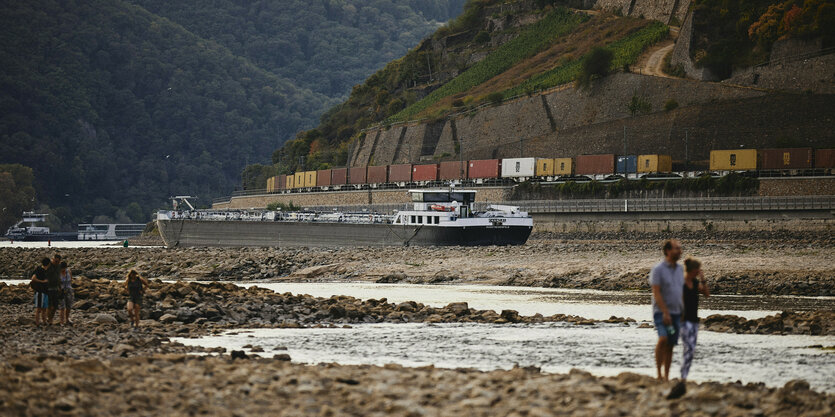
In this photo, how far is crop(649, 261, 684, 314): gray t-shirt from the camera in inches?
455

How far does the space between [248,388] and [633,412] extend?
14.8 feet

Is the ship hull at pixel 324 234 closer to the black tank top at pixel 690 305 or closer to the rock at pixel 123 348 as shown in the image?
the rock at pixel 123 348

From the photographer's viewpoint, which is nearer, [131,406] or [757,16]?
[131,406]

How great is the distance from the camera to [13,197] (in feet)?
427

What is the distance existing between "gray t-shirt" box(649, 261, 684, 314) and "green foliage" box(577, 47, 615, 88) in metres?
79.2

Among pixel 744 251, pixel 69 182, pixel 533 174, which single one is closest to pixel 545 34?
pixel 533 174

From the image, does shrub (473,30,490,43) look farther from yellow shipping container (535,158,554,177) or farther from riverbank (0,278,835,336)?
riverbank (0,278,835,336)

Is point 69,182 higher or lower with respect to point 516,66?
lower

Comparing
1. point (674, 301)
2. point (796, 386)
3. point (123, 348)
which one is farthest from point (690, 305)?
point (123, 348)

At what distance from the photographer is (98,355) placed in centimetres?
1522

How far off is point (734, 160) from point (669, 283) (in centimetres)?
5328

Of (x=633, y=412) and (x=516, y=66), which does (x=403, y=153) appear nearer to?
(x=516, y=66)

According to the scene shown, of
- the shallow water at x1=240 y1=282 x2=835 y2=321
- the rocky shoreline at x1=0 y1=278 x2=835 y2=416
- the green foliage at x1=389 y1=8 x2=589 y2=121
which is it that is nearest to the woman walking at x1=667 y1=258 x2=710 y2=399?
the rocky shoreline at x1=0 y1=278 x2=835 y2=416

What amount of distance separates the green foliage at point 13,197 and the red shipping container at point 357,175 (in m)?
55.7
